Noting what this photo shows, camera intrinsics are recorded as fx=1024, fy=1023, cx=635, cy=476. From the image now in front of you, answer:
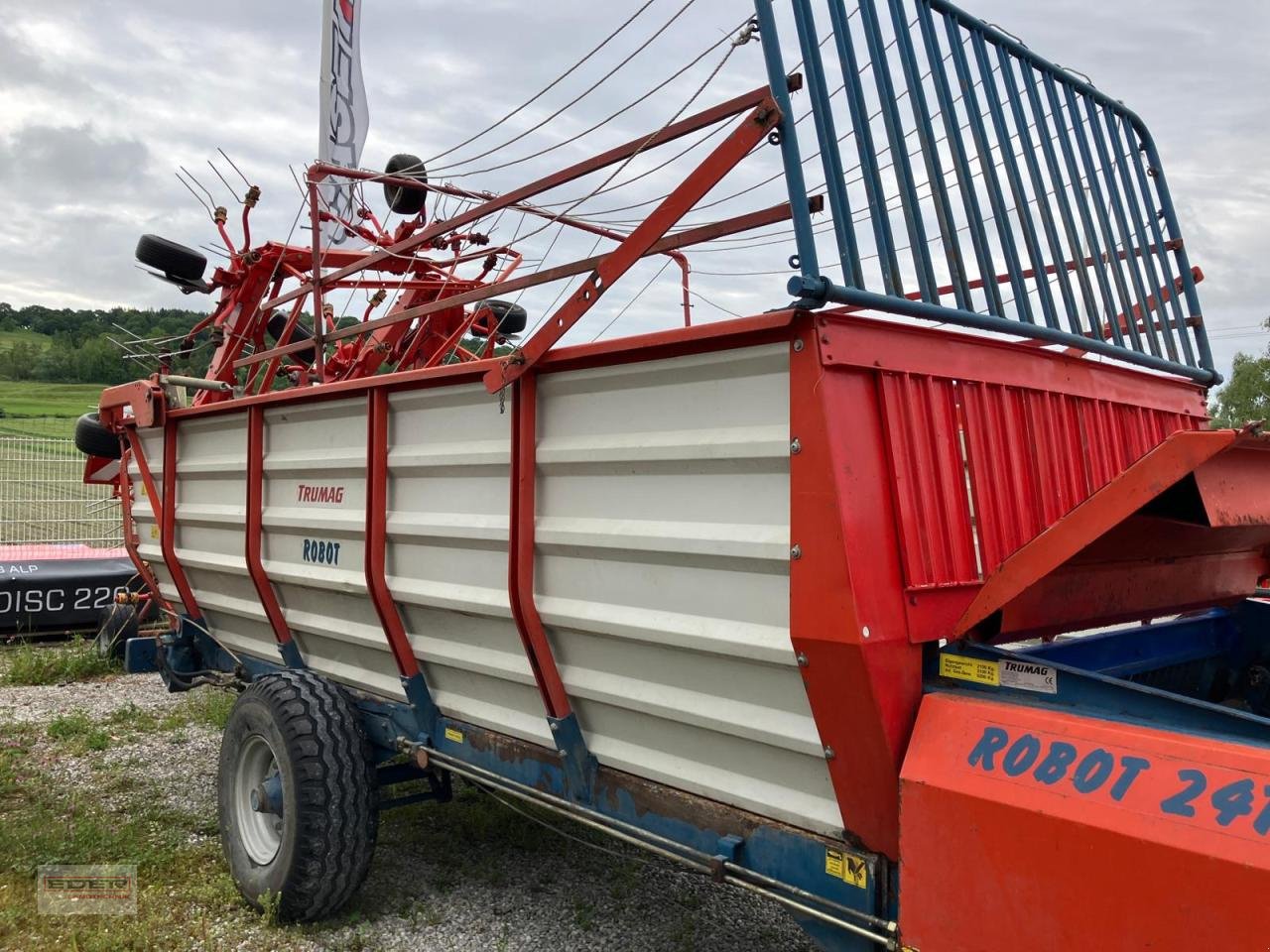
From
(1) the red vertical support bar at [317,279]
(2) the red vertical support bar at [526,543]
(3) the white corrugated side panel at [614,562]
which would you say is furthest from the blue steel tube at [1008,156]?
(1) the red vertical support bar at [317,279]

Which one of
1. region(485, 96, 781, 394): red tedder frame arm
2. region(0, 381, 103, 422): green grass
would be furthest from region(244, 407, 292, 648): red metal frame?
region(0, 381, 103, 422): green grass

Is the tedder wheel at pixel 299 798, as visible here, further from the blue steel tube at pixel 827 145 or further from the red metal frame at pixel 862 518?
the blue steel tube at pixel 827 145

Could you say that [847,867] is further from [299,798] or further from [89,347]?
[89,347]

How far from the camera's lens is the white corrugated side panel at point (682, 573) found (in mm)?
2443

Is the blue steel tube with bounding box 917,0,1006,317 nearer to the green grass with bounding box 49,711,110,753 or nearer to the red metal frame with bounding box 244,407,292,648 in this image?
the red metal frame with bounding box 244,407,292,648

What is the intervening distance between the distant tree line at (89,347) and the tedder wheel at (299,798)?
267 centimetres

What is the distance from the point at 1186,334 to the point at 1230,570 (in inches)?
36.7

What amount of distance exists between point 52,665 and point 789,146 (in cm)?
804

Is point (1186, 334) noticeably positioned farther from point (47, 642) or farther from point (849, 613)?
point (47, 642)

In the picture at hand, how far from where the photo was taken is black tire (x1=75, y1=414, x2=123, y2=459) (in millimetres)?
6359

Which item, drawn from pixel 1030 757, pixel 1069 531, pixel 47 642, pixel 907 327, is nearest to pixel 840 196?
pixel 907 327

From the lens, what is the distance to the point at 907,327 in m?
2.43

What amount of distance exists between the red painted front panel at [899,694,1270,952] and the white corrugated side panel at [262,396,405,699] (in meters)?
2.30

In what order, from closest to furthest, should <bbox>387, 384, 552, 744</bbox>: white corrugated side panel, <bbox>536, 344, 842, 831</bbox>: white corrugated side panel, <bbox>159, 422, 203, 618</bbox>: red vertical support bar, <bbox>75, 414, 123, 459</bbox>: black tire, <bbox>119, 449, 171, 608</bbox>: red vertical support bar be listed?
<bbox>536, 344, 842, 831</bbox>: white corrugated side panel < <bbox>387, 384, 552, 744</bbox>: white corrugated side panel < <bbox>159, 422, 203, 618</bbox>: red vertical support bar < <bbox>119, 449, 171, 608</bbox>: red vertical support bar < <bbox>75, 414, 123, 459</bbox>: black tire
